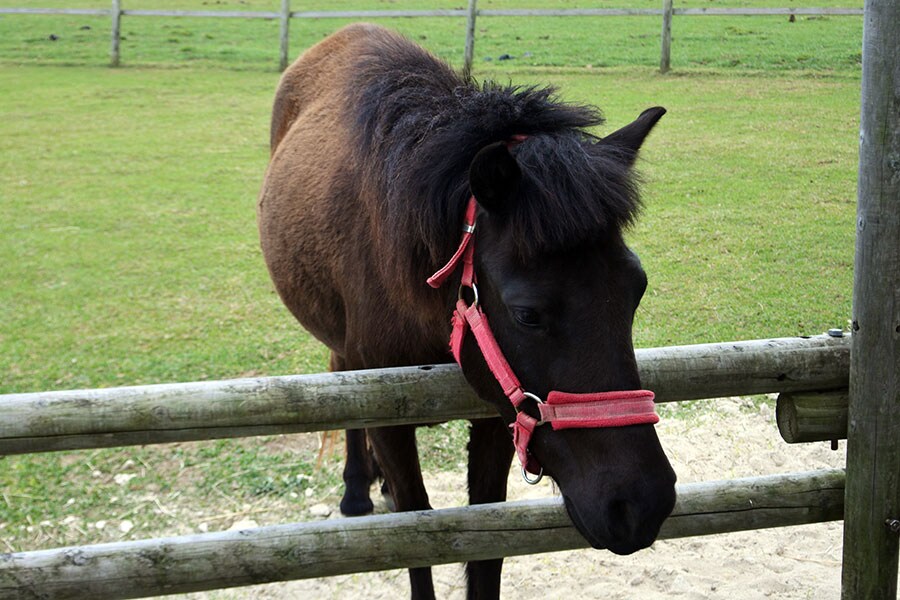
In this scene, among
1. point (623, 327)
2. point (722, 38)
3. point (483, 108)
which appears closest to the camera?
point (623, 327)

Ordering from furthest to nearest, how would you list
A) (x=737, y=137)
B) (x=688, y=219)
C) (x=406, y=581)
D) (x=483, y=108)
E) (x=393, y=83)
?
(x=737, y=137)
(x=688, y=219)
(x=406, y=581)
(x=393, y=83)
(x=483, y=108)

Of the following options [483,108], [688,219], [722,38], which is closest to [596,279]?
[483,108]

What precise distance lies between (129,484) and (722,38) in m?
15.5

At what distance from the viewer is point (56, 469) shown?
4.51 m

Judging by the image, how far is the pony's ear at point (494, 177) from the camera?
79.8 inches

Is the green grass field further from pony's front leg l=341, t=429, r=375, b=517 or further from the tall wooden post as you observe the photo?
the tall wooden post

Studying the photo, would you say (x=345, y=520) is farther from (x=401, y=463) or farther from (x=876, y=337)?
(x=876, y=337)

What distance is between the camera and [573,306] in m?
2.00

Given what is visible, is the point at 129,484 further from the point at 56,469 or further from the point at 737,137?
the point at 737,137

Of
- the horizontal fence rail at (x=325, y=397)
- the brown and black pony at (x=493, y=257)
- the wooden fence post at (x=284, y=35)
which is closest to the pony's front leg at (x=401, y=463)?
the brown and black pony at (x=493, y=257)

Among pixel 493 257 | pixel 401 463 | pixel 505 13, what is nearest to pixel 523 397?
pixel 493 257

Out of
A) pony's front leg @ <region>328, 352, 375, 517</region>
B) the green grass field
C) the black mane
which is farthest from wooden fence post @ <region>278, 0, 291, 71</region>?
the black mane

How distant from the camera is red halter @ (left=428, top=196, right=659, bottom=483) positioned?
1927mm

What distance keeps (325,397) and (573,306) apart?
748mm
